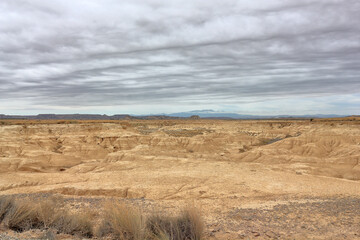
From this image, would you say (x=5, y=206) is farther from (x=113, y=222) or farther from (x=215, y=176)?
(x=215, y=176)

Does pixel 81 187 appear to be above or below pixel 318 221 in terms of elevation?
below

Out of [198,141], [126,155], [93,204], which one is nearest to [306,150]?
[198,141]

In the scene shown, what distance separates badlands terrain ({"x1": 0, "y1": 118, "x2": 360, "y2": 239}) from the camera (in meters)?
11.1

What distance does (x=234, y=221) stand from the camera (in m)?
10.9

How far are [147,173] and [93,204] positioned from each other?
1357 cm

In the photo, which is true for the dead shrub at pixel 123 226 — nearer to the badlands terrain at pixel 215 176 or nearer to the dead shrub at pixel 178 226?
the dead shrub at pixel 178 226

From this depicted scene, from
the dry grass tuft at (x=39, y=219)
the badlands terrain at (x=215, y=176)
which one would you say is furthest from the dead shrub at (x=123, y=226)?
the badlands terrain at (x=215, y=176)

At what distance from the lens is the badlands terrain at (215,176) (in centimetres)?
1105

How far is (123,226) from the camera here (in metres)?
7.98

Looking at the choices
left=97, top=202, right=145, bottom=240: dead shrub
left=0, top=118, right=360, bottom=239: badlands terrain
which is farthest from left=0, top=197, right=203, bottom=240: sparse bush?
left=0, top=118, right=360, bottom=239: badlands terrain

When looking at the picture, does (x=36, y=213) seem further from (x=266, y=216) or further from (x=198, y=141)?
(x=198, y=141)

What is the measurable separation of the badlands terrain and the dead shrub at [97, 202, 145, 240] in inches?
86.3

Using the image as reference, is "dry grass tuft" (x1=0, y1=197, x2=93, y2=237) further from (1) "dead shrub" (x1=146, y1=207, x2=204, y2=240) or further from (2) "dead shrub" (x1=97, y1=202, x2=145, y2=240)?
(1) "dead shrub" (x1=146, y1=207, x2=204, y2=240)

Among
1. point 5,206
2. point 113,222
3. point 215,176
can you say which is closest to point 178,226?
point 113,222
